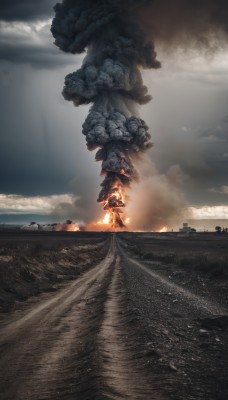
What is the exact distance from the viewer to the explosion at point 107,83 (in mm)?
112562

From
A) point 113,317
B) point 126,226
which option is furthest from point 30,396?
point 126,226

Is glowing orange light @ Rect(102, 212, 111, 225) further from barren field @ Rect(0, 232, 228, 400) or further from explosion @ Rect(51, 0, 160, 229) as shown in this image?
barren field @ Rect(0, 232, 228, 400)

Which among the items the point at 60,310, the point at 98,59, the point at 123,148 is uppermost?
the point at 98,59

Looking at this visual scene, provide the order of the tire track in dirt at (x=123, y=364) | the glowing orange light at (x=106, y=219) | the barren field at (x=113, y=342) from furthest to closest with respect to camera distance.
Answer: the glowing orange light at (x=106, y=219) → the barren field at (x=113, y=342) → the tire track in dirt at (x=123, y=364)

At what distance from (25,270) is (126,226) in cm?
13327

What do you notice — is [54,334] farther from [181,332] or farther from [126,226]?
[126,226]

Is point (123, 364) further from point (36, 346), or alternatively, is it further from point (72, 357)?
point (36, 346)

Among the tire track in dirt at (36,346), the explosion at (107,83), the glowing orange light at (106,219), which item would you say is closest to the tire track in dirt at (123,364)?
the tire track in dirt at (36,346)

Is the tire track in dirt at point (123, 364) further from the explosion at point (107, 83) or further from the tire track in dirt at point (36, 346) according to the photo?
the explosion at point (107, 83)

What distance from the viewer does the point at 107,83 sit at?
368 feet

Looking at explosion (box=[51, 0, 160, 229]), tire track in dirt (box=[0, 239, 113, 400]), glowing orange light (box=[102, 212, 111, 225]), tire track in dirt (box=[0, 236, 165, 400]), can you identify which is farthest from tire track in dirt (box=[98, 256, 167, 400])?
glowing orange light (box=[102, 212, 111, 225])

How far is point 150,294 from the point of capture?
17.1 metres

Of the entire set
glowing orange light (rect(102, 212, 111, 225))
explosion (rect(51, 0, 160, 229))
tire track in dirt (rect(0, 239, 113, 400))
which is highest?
explosion (rect(51, 0, 160, 229))

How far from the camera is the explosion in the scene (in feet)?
369
